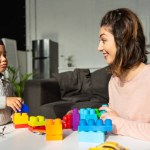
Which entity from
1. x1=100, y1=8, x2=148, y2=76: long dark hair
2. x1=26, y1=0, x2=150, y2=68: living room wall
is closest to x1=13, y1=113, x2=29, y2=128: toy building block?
x1=100, y1=8, x2=148, y2=76: long dark hair

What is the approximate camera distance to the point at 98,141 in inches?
28.2

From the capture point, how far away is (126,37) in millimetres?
937

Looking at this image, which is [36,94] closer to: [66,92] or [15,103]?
[66,92]

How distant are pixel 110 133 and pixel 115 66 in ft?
0.95

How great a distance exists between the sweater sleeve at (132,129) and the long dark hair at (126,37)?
25 cm

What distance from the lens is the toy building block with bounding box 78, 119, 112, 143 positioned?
0.72m

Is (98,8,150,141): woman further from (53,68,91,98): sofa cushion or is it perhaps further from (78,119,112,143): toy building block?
(53,68,91,98): sofa cushion

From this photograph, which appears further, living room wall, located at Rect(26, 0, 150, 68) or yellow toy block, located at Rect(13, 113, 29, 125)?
living room wall, located at Rect(26, 0, 150, 68)

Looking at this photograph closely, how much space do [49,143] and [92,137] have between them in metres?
0.13

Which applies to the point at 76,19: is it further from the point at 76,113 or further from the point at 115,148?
the point at 115,148

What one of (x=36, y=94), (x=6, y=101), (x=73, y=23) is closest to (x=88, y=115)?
(x=6, y=101)

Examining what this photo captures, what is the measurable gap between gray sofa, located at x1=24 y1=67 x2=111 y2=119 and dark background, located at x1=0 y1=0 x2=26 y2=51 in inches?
90.2

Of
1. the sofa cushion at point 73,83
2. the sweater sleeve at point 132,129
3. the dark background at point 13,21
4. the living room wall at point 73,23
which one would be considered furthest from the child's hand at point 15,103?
the dark background at point 13,21

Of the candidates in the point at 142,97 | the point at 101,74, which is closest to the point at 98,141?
the point at 142,97
